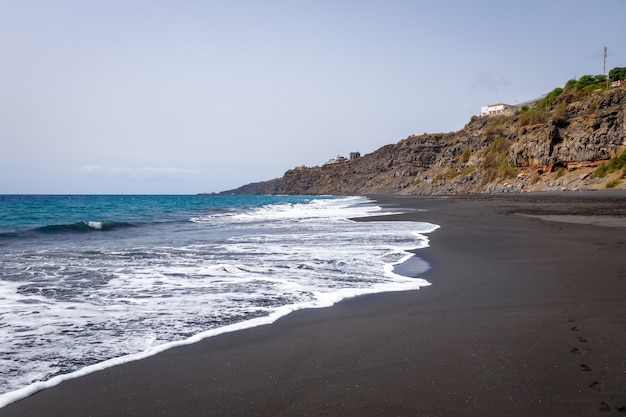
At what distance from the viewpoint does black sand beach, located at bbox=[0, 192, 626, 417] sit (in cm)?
253

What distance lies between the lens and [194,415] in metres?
2.47

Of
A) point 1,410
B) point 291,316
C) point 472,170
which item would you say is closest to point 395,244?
point 291,316

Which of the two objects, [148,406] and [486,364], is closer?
[148,406]

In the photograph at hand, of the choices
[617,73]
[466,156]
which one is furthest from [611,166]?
[617,73]

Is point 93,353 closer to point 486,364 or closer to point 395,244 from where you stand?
point 486,364

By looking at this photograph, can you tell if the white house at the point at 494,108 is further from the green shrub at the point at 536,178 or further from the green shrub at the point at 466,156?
the green shrub at the point at 536,178

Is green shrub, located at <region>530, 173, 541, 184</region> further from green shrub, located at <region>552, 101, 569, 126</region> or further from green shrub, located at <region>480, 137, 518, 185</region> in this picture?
green shrub, located at <region>552, 101, 569, 126</region>

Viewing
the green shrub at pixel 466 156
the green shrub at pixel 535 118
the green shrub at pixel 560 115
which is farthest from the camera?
the green shrub at pixel 466 156

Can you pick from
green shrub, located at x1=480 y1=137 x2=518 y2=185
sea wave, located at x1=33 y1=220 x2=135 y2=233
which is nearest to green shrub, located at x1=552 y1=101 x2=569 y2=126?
green shrub, located at x1=480 y1=137 x2=518 y2=185

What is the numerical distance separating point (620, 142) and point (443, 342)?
4672cm

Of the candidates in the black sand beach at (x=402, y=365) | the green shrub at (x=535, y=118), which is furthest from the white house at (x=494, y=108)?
the black sand beach at (x=402, y=365)

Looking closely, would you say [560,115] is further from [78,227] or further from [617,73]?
[78,227]

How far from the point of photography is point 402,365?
10.2ft

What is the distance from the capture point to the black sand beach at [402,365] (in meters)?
2.53
